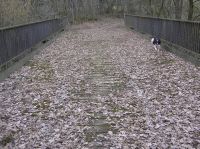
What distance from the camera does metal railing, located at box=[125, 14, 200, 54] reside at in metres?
12.0

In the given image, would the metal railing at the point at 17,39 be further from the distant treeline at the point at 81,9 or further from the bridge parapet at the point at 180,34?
the bridge parapet at the point at 180,34

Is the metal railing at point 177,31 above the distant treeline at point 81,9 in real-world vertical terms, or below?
below

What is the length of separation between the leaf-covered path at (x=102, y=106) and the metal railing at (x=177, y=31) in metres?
0.79

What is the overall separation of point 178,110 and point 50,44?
46.8ft

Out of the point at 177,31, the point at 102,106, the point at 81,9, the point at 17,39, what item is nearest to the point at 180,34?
the point at 177,31

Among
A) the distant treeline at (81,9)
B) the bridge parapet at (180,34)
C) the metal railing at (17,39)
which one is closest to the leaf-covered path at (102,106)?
the bridge parapet at (180,34)

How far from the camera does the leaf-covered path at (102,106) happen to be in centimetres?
548

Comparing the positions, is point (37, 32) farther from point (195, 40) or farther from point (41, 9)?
point (41, 9)

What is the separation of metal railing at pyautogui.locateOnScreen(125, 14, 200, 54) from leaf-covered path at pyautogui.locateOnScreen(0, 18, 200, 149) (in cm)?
79

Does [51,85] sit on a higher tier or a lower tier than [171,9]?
lower

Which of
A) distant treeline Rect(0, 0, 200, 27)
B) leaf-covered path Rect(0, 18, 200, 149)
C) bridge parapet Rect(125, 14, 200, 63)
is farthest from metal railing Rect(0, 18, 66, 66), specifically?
bridge parapet Rect(125, 14, 200, 63)

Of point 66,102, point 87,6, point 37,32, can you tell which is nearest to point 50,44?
point 37,32

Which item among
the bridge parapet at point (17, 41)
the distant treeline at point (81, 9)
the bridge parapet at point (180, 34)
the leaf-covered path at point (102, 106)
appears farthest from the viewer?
the distant treeline at point (81, 9)

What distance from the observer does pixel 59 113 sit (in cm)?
689
